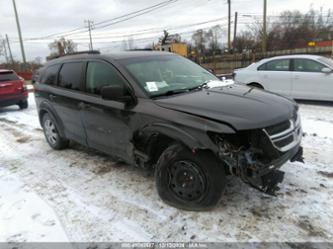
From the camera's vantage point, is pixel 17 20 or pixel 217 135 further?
pixel 17 20

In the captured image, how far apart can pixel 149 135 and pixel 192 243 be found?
1.28 meters

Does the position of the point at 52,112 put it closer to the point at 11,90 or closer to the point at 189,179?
the point at 189,179

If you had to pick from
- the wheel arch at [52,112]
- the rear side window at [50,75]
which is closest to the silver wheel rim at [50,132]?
the wheel arch at [52,112]

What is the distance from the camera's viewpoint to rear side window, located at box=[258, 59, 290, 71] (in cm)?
838

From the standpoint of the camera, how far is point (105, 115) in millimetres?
3832

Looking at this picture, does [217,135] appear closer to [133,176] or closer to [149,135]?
[149,135]

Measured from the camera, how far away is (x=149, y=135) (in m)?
3.32

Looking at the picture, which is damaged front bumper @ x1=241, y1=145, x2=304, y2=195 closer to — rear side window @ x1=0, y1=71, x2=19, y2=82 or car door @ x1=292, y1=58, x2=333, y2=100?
car door @ x1=292, y1=58, x2=333, y2=100

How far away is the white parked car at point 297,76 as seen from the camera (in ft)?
25.1

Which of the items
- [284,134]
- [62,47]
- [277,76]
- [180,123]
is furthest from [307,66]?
[62,47]

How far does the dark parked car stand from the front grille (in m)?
9.59

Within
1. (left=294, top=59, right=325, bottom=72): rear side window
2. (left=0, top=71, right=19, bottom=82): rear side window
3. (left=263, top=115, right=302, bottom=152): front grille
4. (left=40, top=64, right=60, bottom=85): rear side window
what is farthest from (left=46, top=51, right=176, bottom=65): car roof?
(left=0, top=71, right=19, bottom=82): rear side window

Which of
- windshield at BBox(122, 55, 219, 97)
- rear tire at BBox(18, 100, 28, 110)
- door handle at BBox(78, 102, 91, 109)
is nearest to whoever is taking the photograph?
windshield at BBox(122, 55, 219, 97)

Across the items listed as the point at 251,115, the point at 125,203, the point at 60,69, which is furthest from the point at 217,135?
the point at 60,69
